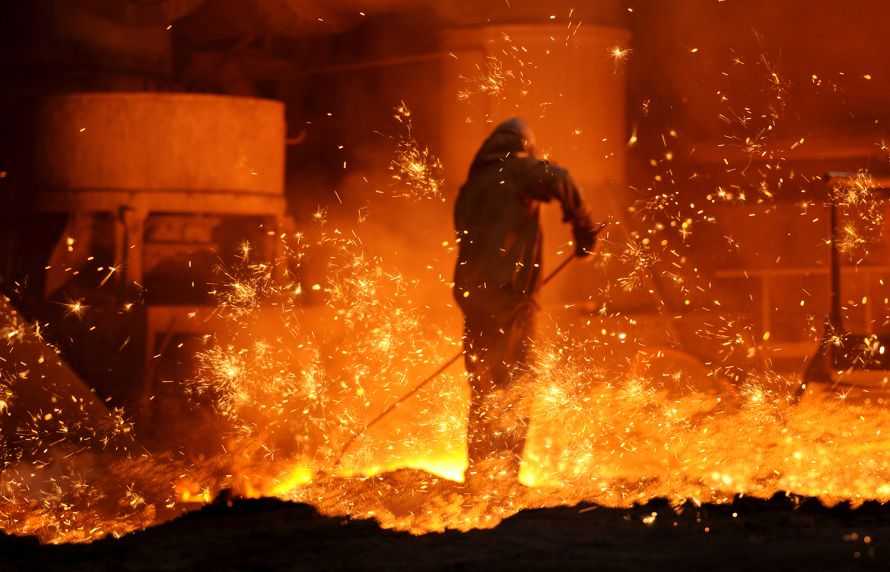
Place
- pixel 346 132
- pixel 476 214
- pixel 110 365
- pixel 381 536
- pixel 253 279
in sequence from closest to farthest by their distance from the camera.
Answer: pixel 381 536
pixel 476 214
pixel 110 365
pixel 253 279
pixel 346 132

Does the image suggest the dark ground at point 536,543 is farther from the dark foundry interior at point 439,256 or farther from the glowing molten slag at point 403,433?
the dark foundry interior at point 439,256

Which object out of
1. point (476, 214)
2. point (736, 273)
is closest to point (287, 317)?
point (476, 214)

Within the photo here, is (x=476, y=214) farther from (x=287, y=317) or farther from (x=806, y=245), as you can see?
(x=806, y=245)

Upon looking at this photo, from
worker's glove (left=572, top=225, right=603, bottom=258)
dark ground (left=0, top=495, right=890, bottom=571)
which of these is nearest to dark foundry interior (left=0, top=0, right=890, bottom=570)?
worker's glove (left=572, top=225, right=603, bottom=258)

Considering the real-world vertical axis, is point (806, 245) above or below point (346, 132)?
below

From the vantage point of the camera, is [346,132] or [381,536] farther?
[346,132]

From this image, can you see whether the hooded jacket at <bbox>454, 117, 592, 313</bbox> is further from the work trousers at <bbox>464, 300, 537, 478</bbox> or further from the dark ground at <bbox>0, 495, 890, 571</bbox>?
the dark ground at <bbox>0, 495, 890, 571</bbox>

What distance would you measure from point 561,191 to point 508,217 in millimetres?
278

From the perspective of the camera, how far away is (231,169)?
7121 millimetres

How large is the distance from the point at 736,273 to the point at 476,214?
2662 mm

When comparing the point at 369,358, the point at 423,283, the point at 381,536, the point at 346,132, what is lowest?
the point at 381,536

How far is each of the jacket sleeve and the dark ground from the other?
1.36 meters

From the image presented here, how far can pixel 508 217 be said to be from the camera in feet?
16.9

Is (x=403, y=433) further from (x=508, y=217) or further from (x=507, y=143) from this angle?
(x=507, y=143)
